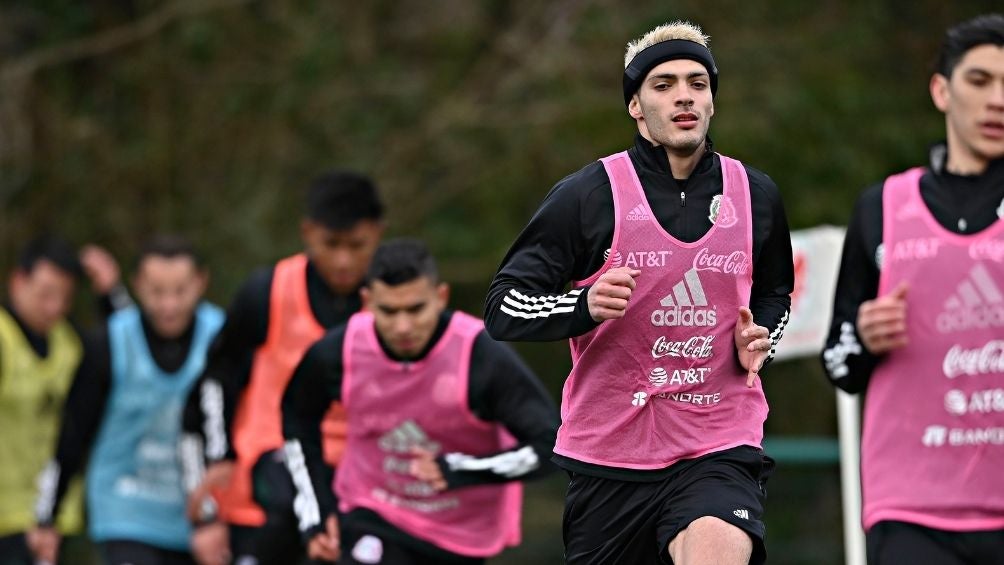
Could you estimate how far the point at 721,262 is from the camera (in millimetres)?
5613

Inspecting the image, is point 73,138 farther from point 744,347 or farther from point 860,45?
point 744,347

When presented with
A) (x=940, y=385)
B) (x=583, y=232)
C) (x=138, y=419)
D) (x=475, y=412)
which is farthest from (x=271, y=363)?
(x=940, y=385)

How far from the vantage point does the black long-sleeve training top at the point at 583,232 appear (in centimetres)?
560

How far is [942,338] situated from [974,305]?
0.14 meters

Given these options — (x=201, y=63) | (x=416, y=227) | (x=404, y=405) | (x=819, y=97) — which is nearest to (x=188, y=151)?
(x=201, y=63)

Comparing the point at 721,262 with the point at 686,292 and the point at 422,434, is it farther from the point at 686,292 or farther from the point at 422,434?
the point at 422,434

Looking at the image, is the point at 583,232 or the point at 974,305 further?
the point at 974,305

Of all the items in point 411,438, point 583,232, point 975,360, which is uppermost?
point 583,232

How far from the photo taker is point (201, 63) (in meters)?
15.2

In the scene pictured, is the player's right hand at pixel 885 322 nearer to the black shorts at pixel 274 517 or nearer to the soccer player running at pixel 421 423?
the soccer player running at pixel 421 423

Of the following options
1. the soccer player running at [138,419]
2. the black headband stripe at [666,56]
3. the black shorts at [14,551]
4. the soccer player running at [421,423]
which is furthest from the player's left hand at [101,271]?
the black headband stripe at [666,56]

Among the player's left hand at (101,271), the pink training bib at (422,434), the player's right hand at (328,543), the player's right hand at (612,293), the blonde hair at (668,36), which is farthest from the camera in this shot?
the player's left hand at (101,271)

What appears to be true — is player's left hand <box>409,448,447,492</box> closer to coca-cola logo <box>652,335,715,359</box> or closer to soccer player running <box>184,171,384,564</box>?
soccer player running <box>184,171,384,564</box>

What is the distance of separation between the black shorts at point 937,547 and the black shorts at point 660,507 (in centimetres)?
50
